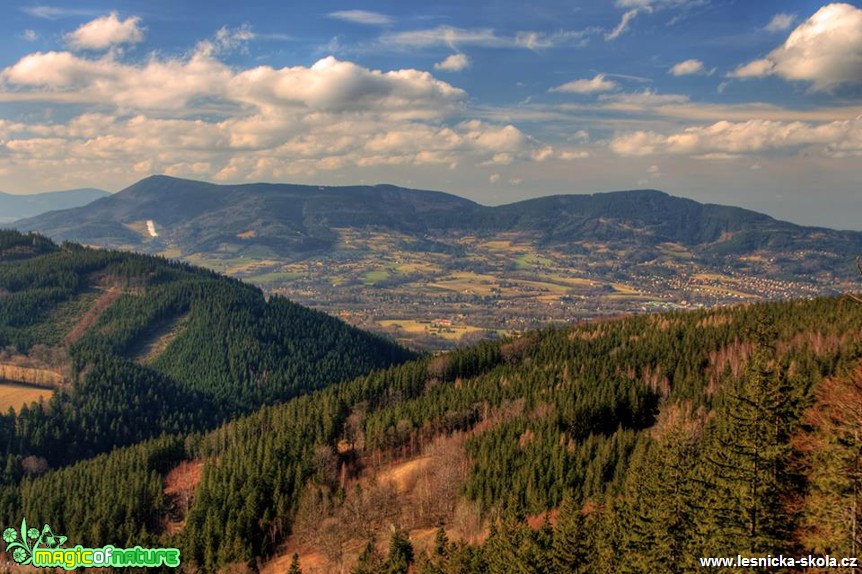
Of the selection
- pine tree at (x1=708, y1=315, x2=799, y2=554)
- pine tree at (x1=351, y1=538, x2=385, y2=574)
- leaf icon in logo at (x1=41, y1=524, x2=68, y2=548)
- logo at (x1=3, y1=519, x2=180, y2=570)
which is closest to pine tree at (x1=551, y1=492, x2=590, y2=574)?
pine tree at (x1=708, y1=315, x2=799, y2=554)

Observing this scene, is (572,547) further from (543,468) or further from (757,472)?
(543,468)

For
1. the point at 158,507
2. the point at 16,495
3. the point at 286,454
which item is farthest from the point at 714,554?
the point at 16,495

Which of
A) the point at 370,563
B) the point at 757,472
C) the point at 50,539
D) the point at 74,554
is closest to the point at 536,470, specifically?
the point at 370,563

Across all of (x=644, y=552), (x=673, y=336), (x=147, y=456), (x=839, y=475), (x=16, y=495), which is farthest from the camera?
(x=673, y=336)

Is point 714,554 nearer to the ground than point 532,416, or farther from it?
farther from it

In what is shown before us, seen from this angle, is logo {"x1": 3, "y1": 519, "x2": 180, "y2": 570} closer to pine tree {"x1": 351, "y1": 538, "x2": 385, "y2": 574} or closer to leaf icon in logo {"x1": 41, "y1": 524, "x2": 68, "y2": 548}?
leaf icon in logo {"x1": 41, "y1": 524, "x2": 68, "y2": 548}

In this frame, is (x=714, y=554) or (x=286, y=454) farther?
(x=286, y=454)

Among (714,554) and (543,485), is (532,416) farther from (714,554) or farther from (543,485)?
(714,554)
